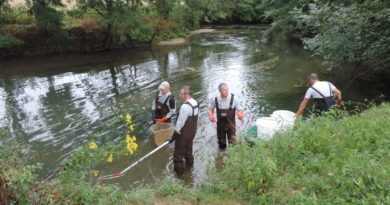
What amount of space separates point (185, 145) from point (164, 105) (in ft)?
6.42

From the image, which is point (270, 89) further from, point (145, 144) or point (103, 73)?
point (103, 73)

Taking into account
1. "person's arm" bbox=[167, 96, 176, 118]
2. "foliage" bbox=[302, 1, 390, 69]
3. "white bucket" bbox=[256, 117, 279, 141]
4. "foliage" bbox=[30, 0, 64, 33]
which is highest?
"foliage" bbox=[30, 0, 64, 33]

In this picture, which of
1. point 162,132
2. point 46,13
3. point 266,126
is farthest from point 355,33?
point 46,13

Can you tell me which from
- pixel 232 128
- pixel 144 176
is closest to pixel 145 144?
pixel 144 176

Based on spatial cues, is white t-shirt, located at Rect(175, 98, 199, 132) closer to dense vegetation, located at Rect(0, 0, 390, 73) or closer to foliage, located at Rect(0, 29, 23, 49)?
dense vegetation, located at Rect(0, 0, 390, 73)

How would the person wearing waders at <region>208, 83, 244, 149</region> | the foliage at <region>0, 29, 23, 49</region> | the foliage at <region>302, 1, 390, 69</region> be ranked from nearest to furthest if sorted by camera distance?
the person wearing waders at <region>208, 83, 244, 149</region> < the foliage at <region>302, 1, 390, 69</region> < the foliage at <region>0, 29, 23, 49</region>

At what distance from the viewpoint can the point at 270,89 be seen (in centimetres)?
1318

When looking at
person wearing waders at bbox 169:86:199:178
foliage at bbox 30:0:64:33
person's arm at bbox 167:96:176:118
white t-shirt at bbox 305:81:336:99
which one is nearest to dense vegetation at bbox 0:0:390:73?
foliage at bbox 30:0:64:33

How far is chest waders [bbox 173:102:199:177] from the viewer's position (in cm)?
632

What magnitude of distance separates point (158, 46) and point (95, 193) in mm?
22560

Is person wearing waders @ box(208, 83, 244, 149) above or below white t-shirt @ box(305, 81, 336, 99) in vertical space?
below

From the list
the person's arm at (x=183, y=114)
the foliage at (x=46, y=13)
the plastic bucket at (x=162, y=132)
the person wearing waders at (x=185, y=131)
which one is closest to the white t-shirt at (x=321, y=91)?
the person wearing waders at (x=185, y=131)

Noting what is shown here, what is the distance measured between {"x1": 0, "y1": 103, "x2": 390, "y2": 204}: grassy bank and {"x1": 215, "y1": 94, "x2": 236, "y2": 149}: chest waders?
174cm

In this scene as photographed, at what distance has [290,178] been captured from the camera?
4473 mm
